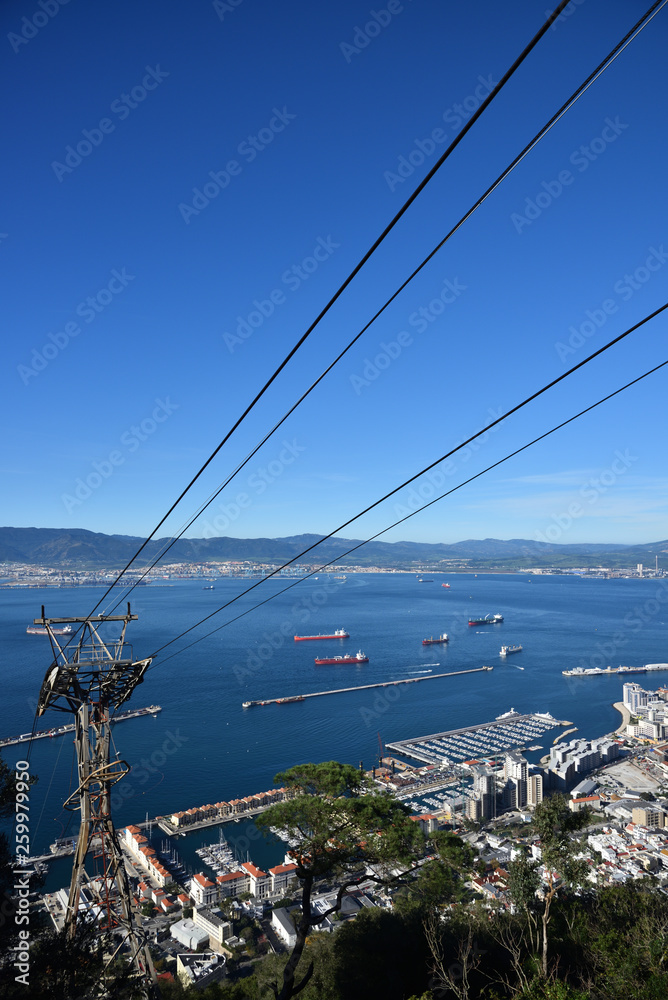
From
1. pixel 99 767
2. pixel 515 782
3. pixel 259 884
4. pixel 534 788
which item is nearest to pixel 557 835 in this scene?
pixel 99 767

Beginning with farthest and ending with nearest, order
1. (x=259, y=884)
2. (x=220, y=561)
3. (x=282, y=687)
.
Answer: (x=220, y=561)
(x=282, y=687)
(x=259, y=884)

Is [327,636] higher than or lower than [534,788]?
higher

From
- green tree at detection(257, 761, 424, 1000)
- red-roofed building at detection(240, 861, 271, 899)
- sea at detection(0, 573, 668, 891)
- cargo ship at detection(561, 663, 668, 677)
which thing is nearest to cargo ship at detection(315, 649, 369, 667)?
sea at detection(0, 573, 668, 891)

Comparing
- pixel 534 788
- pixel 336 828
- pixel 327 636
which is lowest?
pixel 534 788

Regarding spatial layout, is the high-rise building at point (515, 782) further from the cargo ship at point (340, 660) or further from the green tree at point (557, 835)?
the cargo ship at point (340, 660)

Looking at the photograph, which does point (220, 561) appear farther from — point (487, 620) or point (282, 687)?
point (282, 687)

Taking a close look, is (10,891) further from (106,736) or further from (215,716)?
(215,716)

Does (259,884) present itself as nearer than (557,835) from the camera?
No

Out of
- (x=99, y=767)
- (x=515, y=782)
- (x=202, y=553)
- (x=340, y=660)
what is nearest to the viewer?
(x=99, y=767)
